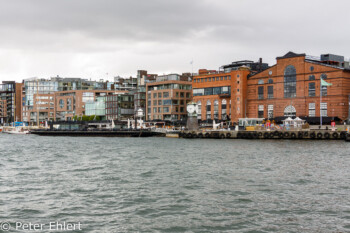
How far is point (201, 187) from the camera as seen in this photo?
102 feet

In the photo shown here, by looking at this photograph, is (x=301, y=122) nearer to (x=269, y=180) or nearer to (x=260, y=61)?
(x=260, y=61)

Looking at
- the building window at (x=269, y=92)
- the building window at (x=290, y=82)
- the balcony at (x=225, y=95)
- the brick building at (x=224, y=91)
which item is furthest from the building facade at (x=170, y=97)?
the building window at (x=290, y=82)

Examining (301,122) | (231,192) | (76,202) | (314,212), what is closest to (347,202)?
(314,212)

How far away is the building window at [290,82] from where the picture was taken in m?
122

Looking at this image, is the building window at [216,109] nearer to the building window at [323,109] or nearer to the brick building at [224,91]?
the brick building at [224,91]

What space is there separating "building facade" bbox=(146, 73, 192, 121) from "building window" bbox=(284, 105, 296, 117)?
46641 mm

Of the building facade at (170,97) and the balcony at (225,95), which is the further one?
the building facade at (170,97)

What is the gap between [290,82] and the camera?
12262 cm

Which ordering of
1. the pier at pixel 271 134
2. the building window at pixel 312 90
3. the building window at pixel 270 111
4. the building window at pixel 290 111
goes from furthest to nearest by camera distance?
1. the building window at pixel 270 111
2. the building window at pixel 290 111
3. the building window at pixel 312 90
4. the pier at pixel 271 134

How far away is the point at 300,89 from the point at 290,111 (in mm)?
6675

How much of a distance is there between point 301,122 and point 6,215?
93.0 metres

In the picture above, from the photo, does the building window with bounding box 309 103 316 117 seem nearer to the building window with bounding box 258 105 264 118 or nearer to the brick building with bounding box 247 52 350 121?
the brick building with bounding box 247 52 350 121

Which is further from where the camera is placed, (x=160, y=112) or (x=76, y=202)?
(x=160, y=112)

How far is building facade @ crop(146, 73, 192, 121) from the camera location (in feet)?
527
